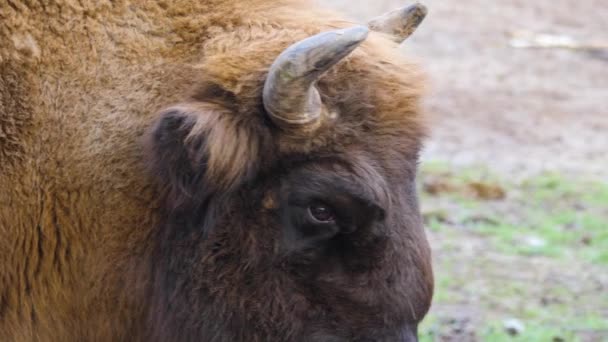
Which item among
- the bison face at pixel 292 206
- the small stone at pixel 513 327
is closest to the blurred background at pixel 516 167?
the small stone at pixel 513 327

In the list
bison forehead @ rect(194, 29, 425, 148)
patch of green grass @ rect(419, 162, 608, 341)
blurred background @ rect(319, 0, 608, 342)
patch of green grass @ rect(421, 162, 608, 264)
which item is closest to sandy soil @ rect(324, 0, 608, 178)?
blurred background @ rect(319, 0, 608, 342)

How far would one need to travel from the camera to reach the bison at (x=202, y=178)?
4.21 meters

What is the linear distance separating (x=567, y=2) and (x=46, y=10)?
16.6 meters

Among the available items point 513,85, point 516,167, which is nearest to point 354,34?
point 516,167

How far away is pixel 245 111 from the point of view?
4207 mm

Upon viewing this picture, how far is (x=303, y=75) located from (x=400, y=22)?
0.94 meters

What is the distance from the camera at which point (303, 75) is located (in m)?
3.99

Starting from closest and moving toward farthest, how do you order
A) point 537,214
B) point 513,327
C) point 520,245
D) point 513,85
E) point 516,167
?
1. point 513,327
2. point 520,245
3. point 537,214
4. point 516,167
5. point 513,85

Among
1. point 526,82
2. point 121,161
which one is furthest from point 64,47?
point 526,82

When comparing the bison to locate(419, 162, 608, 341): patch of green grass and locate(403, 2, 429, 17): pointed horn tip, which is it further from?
locate(419, 162, 608, 341): patch of green grass

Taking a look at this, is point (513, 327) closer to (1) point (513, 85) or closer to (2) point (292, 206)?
(2) point (292, 206)

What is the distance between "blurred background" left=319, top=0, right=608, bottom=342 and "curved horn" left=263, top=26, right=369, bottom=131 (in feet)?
2.43

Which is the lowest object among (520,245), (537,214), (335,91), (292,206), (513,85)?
(513,85)

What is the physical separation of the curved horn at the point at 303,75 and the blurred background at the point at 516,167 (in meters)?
0.74
